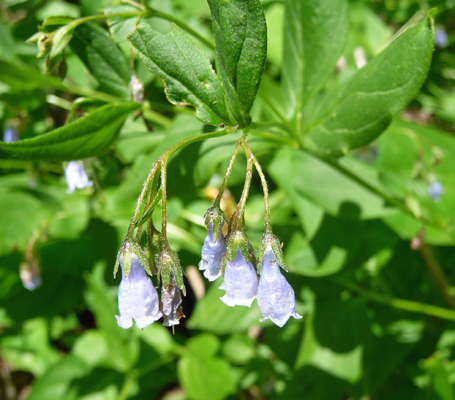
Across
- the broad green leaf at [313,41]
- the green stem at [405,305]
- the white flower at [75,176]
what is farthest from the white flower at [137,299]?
the green stem at [405,305]

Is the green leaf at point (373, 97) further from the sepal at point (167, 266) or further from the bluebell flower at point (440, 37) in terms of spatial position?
the bluebell flower at point (440, 37)

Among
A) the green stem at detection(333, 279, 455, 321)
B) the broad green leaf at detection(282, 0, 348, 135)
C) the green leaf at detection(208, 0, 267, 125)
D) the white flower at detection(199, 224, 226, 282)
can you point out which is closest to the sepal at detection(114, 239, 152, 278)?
the white flower at detection(199, 224, 226, 282)

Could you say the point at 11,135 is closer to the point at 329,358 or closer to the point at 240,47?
the point at 240,47

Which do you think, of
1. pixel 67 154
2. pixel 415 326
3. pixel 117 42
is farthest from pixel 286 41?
pixel 415 326

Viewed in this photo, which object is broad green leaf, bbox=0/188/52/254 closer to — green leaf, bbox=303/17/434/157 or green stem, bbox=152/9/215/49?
green stem, bbox=152/9/215/49

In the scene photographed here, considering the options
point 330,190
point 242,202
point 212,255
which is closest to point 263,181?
point 242,202

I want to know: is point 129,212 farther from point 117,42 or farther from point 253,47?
point 253,47
